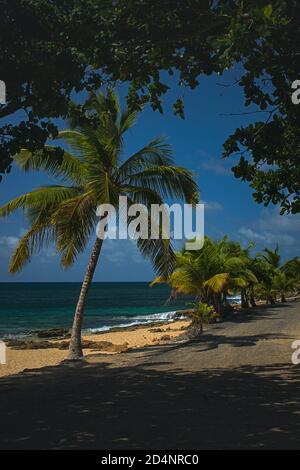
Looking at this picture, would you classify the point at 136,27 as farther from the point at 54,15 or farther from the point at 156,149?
the point at 156,149

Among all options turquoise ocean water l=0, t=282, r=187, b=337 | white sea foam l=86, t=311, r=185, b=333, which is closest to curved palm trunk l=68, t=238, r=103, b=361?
turquoise ocean water l=0, t=282, r=187, b=337

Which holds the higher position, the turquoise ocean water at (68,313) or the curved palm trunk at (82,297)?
the curved palm trunk at (82,297)

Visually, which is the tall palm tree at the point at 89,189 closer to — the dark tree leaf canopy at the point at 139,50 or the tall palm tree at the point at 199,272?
the dark tree leaf canopy at the point at 139,50

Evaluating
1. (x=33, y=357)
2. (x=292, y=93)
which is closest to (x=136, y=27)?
(x=292, y=93)

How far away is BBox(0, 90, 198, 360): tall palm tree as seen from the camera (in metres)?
13.3

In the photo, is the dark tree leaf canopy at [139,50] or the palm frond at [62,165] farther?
the palm frond at [62,165]

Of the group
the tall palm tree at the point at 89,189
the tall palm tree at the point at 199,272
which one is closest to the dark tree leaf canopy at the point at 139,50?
the tall palm tree at the point at 89,189

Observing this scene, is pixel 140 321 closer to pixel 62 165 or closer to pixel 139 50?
pixel 62 165

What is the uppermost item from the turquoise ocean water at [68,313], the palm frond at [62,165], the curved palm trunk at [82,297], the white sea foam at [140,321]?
the palm frond at [62,165]

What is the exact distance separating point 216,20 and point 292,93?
1572 mm

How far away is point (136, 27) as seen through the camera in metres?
7.08

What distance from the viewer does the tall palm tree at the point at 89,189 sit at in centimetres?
1331

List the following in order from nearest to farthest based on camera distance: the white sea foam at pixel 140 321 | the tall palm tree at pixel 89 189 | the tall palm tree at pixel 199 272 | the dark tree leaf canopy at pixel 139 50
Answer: the dark tree leaf canopy at pixel 139 50 < the tall palm tree at pixel 89 189 < the tall palm tree at pixel 199 272 < the white sea foam at pixel 140 321

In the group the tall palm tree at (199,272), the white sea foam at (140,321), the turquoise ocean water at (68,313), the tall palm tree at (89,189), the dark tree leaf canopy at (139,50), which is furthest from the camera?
the turquoise ocean water at (68,313)
